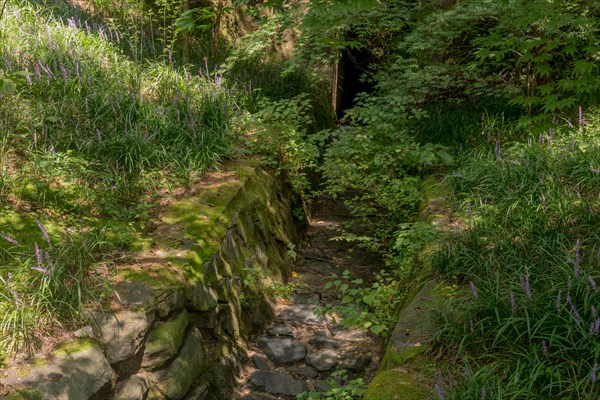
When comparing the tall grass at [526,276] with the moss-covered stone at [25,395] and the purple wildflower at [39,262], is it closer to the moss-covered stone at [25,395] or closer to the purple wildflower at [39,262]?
the moss-covered stone at [25,395]

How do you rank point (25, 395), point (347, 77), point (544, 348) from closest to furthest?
point (25, 395), point (544, 348), point (347, 77)

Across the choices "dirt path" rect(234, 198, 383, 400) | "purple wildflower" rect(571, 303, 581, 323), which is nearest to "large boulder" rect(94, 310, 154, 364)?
"dirt path" rect(234, 198, 383, 400)

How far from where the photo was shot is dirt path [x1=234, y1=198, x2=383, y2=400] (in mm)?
4258

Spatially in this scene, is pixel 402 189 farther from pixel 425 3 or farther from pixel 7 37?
pixel 7 37

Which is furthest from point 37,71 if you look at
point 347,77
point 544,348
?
point 347,77

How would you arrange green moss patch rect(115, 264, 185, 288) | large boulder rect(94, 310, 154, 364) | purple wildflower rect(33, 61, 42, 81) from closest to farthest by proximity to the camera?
large boulder rect(94, 310, 154, 364), green moss patch rect(115, 264, 185, 288), purple wildflower rect(33, 61, 42, 81)

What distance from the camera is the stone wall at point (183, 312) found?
10.1 ft

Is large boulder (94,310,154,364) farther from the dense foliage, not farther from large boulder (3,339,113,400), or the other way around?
the dense foliage

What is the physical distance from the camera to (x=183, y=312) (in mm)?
3912

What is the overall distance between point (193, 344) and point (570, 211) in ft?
10.6

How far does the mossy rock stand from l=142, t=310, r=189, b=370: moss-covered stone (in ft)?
4.51

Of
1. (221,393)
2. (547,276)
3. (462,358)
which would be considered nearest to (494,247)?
(547,276)

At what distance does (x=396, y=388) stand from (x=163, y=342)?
5.25 ft

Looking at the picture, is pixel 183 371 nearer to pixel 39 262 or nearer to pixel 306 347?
pixel 39 262
